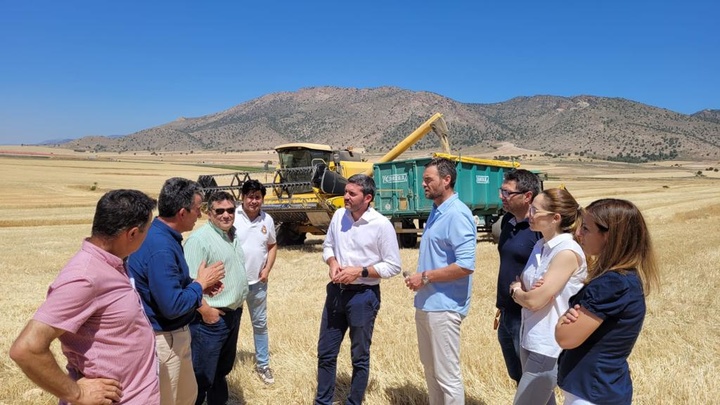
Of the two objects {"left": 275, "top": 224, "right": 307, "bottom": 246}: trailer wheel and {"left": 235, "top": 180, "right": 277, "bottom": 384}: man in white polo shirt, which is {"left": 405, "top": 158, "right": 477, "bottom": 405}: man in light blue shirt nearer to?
{"left": 235, "top": 180, "right": 277, "bottom": 384}: man in white polo shirt

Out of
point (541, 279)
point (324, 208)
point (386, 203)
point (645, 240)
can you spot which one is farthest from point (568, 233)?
point (386, 203)

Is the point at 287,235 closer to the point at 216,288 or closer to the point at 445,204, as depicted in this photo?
the point at 216,288

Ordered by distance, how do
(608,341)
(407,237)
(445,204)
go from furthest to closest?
1. (407,237)
2. (445,204)
3. (608,341)

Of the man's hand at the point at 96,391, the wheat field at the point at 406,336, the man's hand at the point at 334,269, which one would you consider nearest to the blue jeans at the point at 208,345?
the wheat field at the point at 406,336

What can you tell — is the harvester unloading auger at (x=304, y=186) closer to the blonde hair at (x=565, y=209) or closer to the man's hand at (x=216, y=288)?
the man's hand at (x=216, y=288)

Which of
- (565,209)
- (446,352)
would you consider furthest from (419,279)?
(565,209)

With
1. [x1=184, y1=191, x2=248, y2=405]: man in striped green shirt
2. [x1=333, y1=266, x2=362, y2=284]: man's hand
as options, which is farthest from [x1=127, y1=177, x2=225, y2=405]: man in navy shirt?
[x1=333, y1=266, x2=362, y2=284]: man's hand

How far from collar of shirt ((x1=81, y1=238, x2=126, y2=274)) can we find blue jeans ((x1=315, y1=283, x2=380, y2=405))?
2047mm

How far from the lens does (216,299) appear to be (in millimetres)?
3883

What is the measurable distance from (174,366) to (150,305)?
17.0 inches

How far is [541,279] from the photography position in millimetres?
3049

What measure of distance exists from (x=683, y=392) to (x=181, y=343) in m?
3.49

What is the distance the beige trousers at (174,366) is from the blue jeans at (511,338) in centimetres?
205

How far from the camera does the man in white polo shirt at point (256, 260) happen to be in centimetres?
497
